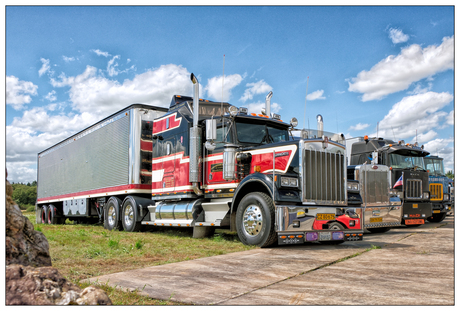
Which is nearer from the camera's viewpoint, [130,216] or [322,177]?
[322,177]

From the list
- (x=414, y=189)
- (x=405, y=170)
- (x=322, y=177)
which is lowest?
(x=414, y=189)

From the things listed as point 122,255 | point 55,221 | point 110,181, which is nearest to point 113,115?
point 110,181

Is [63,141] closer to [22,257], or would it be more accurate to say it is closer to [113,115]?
[113,115]

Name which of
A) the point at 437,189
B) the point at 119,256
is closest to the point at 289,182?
the point at 119,256

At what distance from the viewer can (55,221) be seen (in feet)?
64.2

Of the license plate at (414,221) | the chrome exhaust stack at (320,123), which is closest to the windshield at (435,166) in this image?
the license plate at (414,221)

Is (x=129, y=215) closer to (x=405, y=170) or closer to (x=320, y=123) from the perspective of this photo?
(x=320, y=123)

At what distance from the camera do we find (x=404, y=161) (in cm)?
1383

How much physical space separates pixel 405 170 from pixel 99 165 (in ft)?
36.1

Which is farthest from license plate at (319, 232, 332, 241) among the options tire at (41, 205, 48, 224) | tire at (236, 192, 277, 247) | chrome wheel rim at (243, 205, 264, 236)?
tire at (41, 205, 48, 224)

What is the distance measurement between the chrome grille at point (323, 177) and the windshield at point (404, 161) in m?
5.85

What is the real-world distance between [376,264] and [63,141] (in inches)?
652

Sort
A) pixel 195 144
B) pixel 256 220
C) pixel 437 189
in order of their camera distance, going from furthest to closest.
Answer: pixel 437 189, pixel 195 144, pixel 256 220

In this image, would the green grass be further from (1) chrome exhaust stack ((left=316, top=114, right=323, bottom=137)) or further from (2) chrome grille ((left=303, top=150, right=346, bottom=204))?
(1) chrome exhaust stack ((left=316, top=114, right=323, bottom=137))
